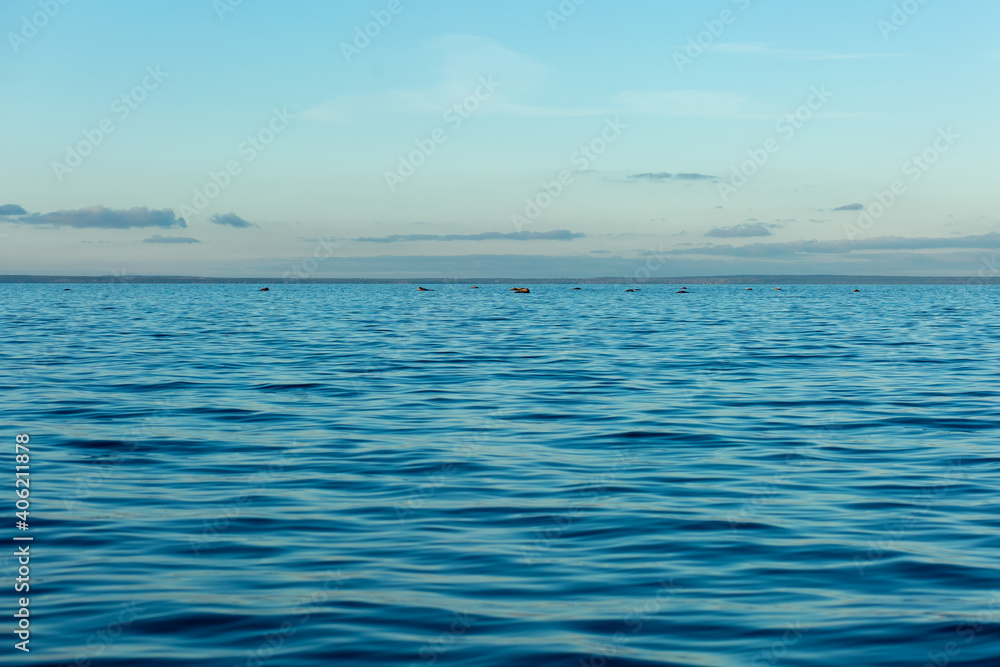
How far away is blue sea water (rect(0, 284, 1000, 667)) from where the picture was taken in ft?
26.5

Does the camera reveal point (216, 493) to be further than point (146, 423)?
No

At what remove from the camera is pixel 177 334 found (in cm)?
4897

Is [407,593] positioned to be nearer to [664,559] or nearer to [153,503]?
[664,559]

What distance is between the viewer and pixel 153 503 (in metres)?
12.7

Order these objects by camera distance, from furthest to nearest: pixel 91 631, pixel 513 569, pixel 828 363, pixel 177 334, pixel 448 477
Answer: pixel 177 334 < pixel 828 363 < pixel 448 477 < pixel 513 569 < pixel 91 631

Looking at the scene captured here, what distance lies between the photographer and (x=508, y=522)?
11.8 metres

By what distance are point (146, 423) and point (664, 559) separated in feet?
41.2

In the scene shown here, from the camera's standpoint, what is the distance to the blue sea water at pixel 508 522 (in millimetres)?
8086

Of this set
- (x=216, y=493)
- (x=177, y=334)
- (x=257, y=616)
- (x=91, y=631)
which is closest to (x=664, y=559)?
(x=257, y=616)

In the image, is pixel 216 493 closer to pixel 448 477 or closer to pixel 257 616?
pixel 448 477

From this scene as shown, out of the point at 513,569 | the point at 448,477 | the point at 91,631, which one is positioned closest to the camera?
the point at 91,631

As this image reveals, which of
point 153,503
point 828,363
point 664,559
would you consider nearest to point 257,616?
point 664,559

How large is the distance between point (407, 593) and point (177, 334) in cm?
4252

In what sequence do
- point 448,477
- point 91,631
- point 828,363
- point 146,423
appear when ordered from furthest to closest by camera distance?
point 828,363, point 146,423, point 448,477, point 91,631
